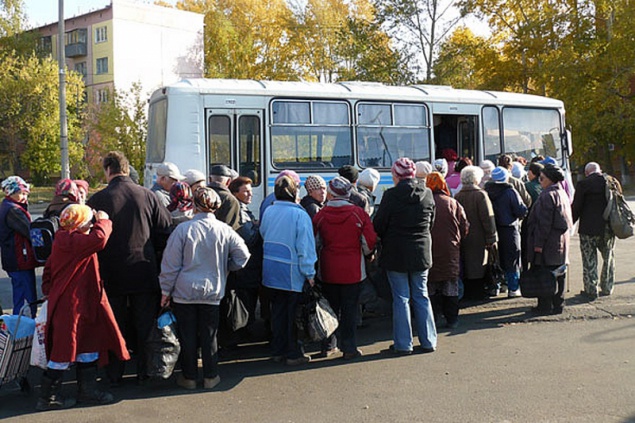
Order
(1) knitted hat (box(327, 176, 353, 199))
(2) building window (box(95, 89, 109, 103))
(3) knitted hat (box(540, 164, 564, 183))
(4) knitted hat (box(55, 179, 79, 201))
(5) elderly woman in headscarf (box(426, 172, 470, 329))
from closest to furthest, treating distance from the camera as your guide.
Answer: (4) knitted hat (box(55, 179, 79, 201)), (1) knitted hat (box(327, 176, 353, 199)), (5) elderly woman in headscarf (box(426, 172, 470, 329)), (3) knitted hat (box(540, 164, 564, 183)), (2) building window (box(95, 89, 109, 103))

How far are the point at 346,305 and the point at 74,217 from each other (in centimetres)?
272

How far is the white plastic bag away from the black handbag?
5.37m

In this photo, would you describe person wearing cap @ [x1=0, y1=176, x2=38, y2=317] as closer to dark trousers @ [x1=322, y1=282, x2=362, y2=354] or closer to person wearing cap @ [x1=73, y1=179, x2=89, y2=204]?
person wearing cap @ [x1=73, y1=179, x2=89, y2=204]

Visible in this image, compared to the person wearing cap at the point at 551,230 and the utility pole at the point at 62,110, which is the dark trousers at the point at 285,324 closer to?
the person wearing cap at the point at 551,230

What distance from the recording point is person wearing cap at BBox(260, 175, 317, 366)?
20.5 feet

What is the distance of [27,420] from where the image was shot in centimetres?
508

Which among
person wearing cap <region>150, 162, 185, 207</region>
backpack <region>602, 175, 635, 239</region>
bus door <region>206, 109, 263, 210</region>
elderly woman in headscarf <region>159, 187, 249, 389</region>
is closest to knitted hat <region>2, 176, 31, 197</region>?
person wearing cap <region>150, 162, 185, 207</region>

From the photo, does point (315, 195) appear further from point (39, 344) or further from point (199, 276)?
point (39, 344)

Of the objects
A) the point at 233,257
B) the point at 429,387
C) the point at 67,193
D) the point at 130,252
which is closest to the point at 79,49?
the point at 67,193

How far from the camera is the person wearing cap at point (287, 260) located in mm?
6234

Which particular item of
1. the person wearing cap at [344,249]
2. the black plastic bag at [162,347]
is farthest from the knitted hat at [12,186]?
the person wearing cap at [344,249]

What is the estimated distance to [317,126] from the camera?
1241cm

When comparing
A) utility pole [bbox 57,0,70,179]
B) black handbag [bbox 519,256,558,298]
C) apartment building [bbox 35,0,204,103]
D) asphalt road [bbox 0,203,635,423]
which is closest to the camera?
asphalt road [bbox 0,203,635,423]

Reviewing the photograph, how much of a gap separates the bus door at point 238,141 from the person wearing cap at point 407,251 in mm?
5420
